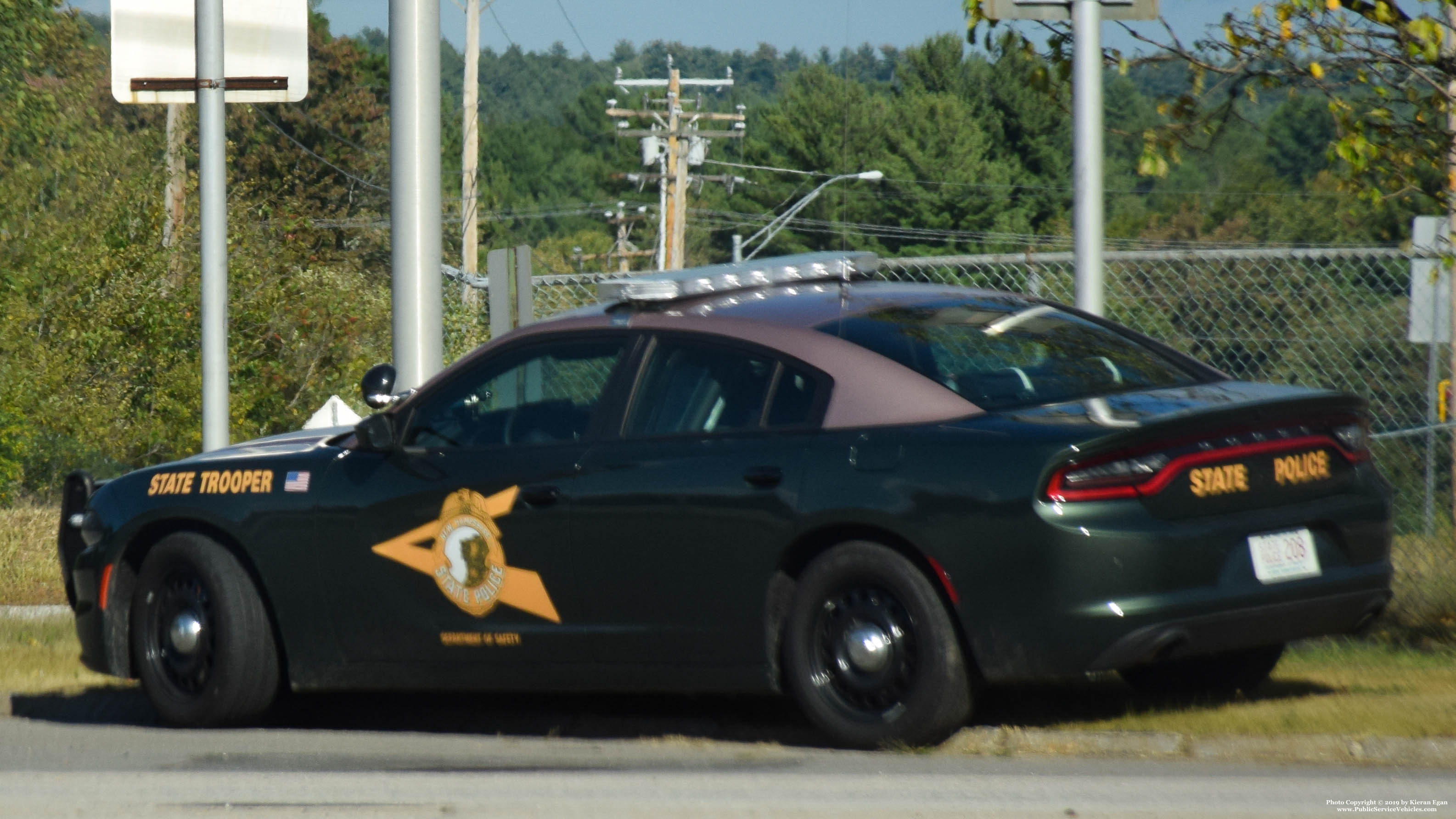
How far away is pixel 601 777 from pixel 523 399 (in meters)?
1.53

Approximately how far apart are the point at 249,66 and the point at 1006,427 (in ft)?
22.4

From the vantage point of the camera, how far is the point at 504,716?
7078mm

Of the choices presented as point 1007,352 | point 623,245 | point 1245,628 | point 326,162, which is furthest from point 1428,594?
point 623,245

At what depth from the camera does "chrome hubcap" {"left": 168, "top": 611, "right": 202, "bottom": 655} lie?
6.87 meters

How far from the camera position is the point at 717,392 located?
19.8ft

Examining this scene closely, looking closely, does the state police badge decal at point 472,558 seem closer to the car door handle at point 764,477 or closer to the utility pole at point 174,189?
the car door handle at point 764,477

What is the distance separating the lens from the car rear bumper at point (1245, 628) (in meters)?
5.19

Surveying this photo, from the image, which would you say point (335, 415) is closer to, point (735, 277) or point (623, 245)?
point (735, 277)

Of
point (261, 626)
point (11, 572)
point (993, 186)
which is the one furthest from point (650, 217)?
point (261, 626)

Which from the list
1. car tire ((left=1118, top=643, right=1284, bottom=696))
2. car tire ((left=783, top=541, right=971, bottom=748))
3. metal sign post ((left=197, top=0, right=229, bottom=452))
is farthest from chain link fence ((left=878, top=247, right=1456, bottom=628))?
metal sign post ((left=197, top=0, right=229, bottom=452))

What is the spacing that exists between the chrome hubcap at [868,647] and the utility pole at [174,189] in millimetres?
13834

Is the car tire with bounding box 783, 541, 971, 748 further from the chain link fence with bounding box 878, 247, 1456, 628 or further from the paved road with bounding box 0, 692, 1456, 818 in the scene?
the chain link fence with bounding box 878, 247, 1456, 628

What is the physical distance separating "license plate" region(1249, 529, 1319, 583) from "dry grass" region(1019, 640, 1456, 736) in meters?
0.47

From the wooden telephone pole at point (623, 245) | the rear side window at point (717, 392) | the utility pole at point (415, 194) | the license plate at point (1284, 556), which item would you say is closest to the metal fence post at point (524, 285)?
the utility pole at point (415, 194)
